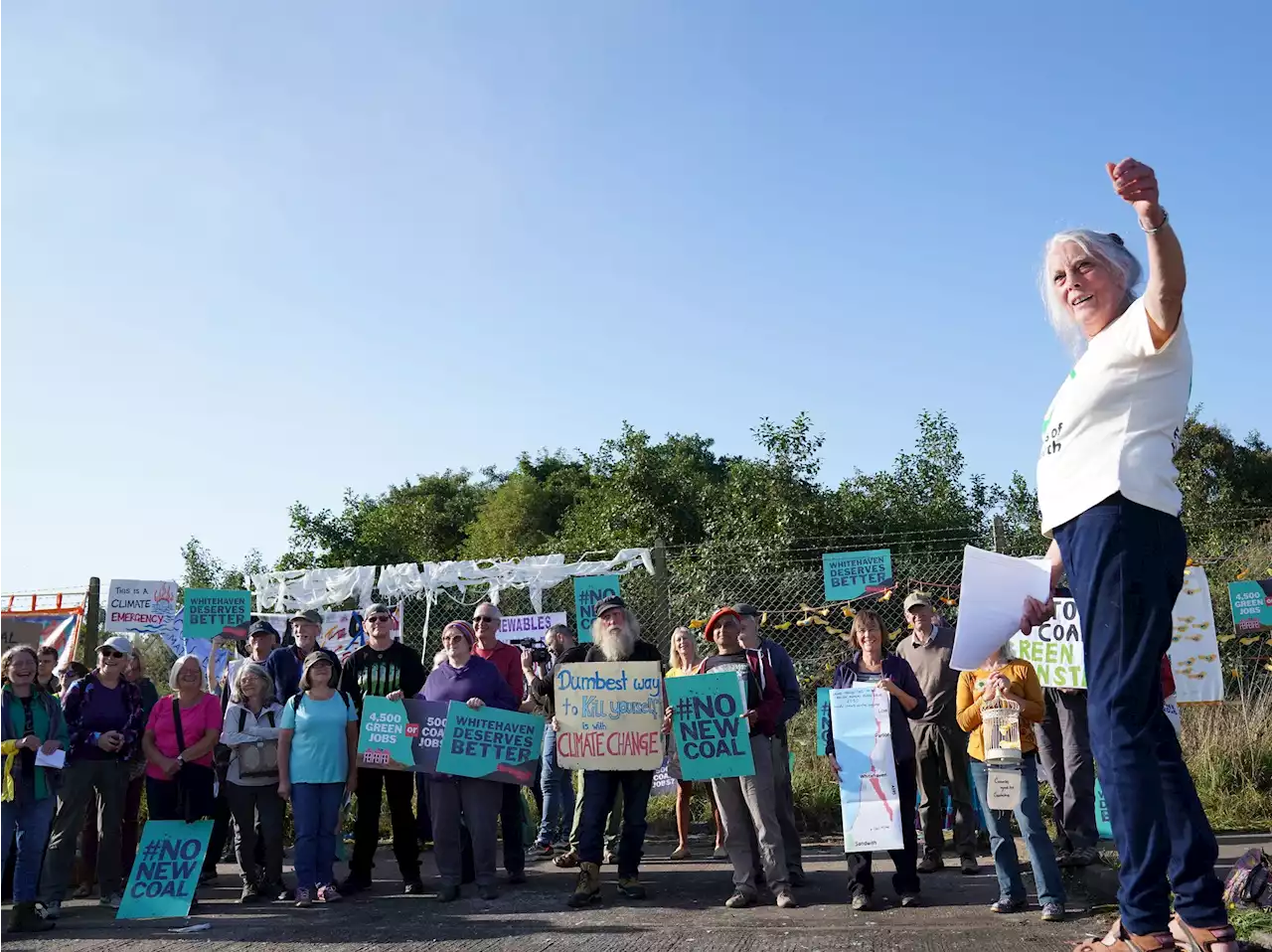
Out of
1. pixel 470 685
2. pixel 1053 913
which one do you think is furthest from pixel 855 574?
pixel 1053 913

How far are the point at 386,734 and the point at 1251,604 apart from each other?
7.50 meters

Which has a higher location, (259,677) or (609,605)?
(609,605)

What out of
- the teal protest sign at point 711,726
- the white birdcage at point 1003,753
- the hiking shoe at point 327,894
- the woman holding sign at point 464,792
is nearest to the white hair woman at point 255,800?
the hiking shoe at point 327,894

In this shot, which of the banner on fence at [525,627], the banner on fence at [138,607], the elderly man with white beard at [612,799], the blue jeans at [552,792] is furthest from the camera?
the banner on fence at [138,607]

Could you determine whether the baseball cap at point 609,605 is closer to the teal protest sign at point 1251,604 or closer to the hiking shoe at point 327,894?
the hiking shoe at point 327,894

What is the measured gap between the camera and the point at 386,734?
309 inches

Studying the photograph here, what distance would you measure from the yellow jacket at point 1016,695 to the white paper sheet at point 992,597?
291cm

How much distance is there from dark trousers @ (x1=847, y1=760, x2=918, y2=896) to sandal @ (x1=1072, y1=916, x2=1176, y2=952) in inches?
134

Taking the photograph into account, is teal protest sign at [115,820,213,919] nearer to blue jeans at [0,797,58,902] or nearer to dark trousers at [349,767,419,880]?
blue jeans at [0,797,58,902]

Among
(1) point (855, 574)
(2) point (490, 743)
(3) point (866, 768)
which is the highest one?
(1) point (855, 574)

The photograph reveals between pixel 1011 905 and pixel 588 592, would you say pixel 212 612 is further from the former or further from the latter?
pixel 1011 905

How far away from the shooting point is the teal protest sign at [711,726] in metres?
7.07

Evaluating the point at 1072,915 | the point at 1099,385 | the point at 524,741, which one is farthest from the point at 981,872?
the point at 1099,385

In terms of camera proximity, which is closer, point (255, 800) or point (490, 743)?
point (490, 743)
